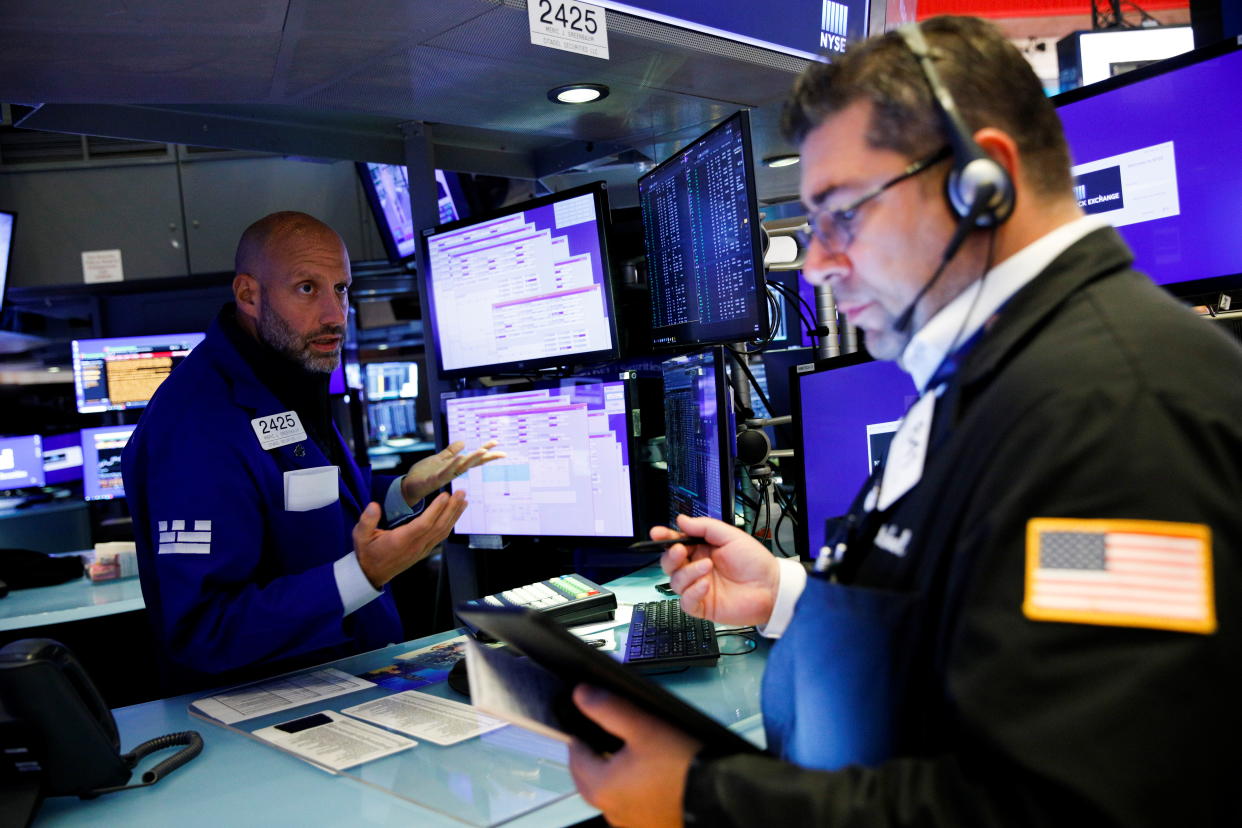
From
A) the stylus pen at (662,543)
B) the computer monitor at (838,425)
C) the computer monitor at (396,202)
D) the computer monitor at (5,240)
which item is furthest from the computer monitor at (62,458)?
the stylus pen at (662,543)

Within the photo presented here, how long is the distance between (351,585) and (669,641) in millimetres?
602

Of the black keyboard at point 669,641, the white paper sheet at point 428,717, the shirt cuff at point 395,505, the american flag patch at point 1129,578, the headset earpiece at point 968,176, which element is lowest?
the white paper sheet at point 428,717

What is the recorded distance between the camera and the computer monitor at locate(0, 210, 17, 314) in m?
4.26

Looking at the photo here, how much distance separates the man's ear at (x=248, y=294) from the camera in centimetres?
210

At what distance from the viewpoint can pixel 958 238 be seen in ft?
2.50

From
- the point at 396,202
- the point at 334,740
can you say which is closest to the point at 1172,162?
the point at 334,740

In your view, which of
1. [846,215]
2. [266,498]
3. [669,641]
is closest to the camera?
[846,215]

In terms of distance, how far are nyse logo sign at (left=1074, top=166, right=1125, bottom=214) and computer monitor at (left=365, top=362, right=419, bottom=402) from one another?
184 inches

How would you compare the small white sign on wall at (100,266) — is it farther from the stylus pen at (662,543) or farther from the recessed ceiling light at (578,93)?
the stylus pen at (662,543)

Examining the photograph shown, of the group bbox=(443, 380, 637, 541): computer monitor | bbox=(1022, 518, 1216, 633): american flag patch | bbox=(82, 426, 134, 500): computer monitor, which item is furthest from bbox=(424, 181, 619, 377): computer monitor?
bbox=(82, 426, 134, 500): computer monitor

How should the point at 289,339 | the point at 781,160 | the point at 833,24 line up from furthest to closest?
the point at 781,160, the point at 833,24, the point at 289,339

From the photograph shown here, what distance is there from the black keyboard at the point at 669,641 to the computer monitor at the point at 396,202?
2.90 meters

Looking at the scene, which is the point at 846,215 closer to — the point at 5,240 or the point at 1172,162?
the point at 1172,162

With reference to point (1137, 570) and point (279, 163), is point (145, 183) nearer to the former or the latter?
point (279, 163)
